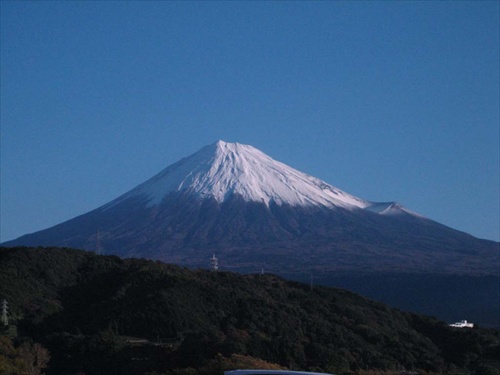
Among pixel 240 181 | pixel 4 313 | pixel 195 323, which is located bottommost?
pixel 195 323

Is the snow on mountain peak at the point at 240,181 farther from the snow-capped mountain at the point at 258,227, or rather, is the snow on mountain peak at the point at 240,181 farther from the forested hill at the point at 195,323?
the forested hill at the point at 195,323

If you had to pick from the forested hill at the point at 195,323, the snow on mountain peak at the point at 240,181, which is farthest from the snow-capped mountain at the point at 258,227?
the forested hill at the point at 195,323

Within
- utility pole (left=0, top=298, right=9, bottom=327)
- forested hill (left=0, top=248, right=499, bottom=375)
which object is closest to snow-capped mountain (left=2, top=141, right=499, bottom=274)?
forested hill (left=0, top=248, right=499, bottom=375)

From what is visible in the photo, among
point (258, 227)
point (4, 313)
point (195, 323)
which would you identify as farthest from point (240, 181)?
point (4, 313)

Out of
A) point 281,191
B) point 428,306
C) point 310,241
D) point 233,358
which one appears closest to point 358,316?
point 233,358

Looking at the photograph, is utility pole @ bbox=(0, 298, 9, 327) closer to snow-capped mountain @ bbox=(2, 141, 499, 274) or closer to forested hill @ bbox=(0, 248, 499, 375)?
forested hill @ bbox=(0, 248, 499, 375)

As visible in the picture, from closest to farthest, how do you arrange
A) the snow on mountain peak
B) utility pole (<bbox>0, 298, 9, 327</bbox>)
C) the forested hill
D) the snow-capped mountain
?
the forested hill
utility pole (<bbox>0, 298, 9, 327</bbox>)
the snow-capped mountain
the snow on mountain peak

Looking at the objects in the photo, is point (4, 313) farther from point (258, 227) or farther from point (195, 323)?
point (258, 227)
